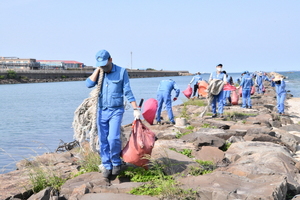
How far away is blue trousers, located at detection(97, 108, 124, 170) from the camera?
16.1ft

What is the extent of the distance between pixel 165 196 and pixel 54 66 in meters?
114

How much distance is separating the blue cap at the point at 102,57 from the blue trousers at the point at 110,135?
25.8 inches

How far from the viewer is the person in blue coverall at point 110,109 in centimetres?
495

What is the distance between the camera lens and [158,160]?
545cm

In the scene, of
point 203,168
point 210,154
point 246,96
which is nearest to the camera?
point 203,168

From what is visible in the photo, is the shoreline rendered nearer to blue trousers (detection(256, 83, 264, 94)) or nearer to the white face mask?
blue trousers (detection(256, 83, 264, 94))

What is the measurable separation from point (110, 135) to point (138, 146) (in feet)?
1.36

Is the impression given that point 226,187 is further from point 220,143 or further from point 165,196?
point 220,143

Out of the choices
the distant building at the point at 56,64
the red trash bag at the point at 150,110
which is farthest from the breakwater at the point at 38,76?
the red trash bag at the point at 150,110

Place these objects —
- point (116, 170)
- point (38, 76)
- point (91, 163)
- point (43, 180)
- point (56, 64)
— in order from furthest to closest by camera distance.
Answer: point (56, 64)
point (38, 76)
point (91, 163)
point (43, 180)
point (116, 170)

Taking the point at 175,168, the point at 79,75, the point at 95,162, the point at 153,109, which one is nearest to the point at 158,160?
the point at 175,168

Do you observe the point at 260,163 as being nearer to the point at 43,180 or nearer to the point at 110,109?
the point at 110,109

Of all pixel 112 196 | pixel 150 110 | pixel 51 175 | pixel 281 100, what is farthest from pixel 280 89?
pixel 112 196

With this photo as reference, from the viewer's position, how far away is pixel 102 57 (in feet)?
16.3
